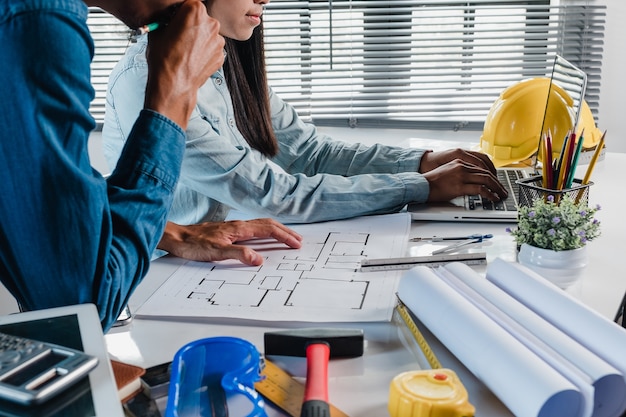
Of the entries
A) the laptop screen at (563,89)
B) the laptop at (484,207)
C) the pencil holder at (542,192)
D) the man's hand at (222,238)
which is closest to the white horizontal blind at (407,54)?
the laptop screen at (563,89)

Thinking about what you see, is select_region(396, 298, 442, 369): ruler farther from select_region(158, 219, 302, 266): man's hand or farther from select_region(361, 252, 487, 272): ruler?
select_region(158, 219, 302, 266): man's hand

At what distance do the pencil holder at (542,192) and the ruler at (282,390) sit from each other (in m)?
0.60

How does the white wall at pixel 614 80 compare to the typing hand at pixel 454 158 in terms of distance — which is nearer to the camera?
the typing hand at pixel 454 158

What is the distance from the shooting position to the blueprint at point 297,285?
931 millimetres

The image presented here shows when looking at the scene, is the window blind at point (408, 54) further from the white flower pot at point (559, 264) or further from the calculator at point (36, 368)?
the calculator at point (36, 368)

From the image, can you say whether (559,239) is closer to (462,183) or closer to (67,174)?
(462,183)

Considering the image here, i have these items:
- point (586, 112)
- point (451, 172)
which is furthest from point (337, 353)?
point (586, 112)

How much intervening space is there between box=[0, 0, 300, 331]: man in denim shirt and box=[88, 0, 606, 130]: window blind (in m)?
1.72

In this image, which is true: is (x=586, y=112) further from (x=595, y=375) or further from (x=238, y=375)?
(x=238, y=375)

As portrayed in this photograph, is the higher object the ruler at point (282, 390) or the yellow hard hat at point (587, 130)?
the yellow hard hat at point (587, 130)

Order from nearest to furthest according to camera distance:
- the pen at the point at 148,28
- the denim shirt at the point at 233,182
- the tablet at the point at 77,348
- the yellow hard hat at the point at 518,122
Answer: the tablet at the point at 77,348 → the pen at the point at 148,28 → the denim shirt at the point at 233,182 → the yellow hard hat at the point at 518,122

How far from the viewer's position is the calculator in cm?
51

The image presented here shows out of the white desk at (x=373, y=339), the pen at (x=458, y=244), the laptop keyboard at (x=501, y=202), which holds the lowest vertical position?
the white desk at (x=373, y=339)

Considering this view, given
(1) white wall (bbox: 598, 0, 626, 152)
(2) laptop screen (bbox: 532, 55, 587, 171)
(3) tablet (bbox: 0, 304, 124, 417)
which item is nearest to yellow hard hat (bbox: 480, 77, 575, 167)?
(2) laptop screen (bbox: 532, 55, 587, 171)
